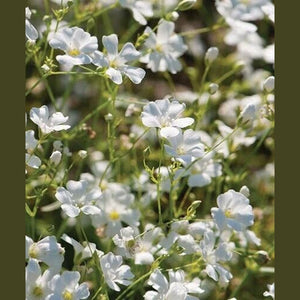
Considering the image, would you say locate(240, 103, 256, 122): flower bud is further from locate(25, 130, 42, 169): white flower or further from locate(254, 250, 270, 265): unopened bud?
locate(25, 130, 42, 169): white flower

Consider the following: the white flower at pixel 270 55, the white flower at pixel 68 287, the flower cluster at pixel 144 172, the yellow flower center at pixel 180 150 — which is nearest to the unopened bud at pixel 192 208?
the flower cluster at pixel 144 172

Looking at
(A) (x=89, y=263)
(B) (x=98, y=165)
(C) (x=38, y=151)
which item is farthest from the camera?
(B) (x=98, y=165)

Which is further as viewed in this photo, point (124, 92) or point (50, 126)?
point (124, 92)

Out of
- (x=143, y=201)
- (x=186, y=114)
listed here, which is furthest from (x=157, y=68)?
(x=143, y=201)

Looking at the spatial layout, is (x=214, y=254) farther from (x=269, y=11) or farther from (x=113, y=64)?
(x=269, y=11)

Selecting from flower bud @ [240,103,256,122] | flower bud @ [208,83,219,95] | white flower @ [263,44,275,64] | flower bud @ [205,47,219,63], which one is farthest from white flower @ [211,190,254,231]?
white flower @ [263,44,275,64]

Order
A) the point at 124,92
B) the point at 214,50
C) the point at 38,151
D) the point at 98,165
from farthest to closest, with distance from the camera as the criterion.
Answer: the point at 124,92, the point at 98,165, the point at 214,50, the point at 38,151

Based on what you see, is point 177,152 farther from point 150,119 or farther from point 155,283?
point 155,283
